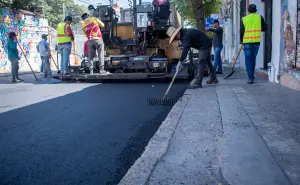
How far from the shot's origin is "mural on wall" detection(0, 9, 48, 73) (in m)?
18.2

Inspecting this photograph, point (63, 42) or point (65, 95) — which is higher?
point (63, 42)

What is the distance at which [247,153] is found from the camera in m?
2.75

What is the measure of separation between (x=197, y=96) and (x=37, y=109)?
2.89 metres

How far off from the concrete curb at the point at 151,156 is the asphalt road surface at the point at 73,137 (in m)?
0.19

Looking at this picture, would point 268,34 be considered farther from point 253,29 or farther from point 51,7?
point 51,7

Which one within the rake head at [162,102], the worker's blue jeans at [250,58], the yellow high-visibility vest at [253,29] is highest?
the yellow high-visibility vest at [253,29]

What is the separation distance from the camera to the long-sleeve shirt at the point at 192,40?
675 cm

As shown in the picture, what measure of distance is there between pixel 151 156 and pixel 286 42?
537cm

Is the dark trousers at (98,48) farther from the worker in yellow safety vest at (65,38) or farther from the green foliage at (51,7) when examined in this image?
the green foliage at (51,7)

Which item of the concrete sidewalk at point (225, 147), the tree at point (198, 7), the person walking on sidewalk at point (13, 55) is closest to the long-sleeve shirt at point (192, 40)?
the concrete sidewalk at point (225, 147)

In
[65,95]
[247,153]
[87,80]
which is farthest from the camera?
[87,80]

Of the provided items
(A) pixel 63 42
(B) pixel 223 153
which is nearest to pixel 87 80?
(A) pixel 63 42

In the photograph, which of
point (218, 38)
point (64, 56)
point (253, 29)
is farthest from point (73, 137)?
point (218, 38)

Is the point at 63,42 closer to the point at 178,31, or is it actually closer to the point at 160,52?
the point at 160,52
